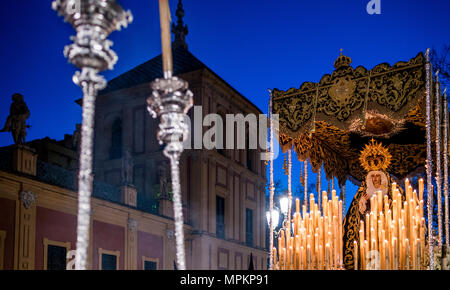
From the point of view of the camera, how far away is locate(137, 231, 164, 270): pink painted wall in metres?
16.4

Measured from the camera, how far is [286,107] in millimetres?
7801

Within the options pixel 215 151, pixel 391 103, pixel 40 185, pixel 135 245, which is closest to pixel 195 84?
pixel 215 151

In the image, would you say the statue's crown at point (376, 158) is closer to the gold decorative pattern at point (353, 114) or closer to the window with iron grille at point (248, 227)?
the gold decorative pattern at point (353, 114)

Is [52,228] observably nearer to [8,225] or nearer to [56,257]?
[56,257]

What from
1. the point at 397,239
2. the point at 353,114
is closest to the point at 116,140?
the point at 353,114

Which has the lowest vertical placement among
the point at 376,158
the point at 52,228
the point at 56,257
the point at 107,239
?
the point at 56,257

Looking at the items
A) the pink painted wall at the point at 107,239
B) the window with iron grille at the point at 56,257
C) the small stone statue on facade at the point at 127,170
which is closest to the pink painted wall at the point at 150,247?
the pink painted wall at the point at 107,239

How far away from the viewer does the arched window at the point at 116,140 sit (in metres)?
21.2

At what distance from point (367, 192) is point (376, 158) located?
1.97 feet

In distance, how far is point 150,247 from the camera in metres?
16.9

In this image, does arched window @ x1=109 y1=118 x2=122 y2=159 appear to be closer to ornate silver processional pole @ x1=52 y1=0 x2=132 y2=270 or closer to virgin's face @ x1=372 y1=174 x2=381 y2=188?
virgin's face @ x1=372 y1=174 x2=381 y2=188

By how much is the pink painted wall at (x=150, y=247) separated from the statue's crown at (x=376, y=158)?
31.7 feet

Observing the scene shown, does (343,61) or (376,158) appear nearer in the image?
(343,61)

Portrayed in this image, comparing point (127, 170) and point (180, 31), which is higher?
point (180, 31)
